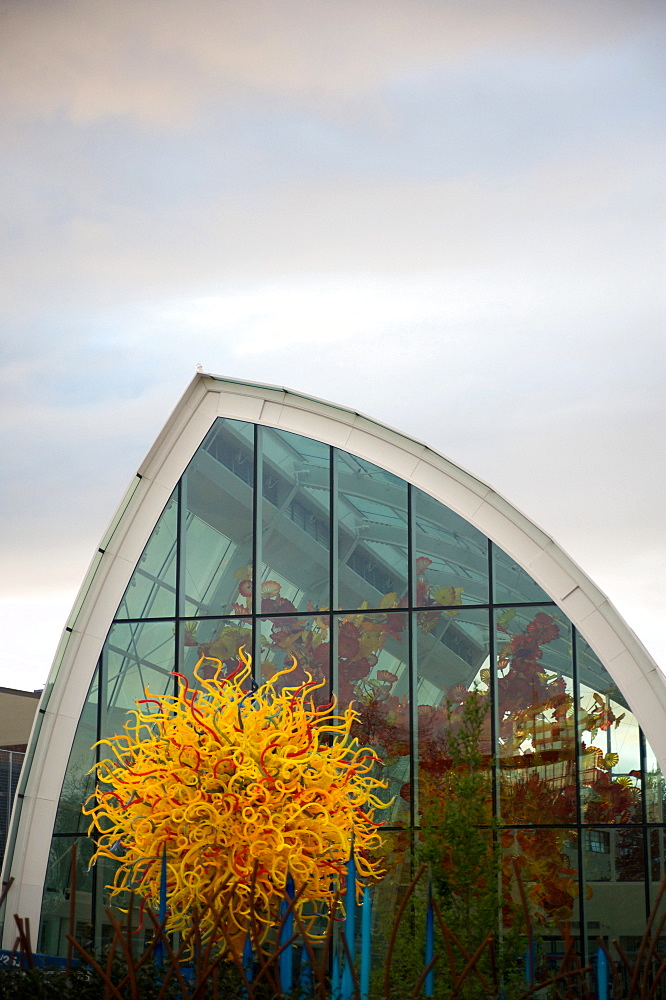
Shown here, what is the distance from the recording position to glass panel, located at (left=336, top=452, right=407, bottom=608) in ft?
51.8

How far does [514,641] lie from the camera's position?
15297 mm

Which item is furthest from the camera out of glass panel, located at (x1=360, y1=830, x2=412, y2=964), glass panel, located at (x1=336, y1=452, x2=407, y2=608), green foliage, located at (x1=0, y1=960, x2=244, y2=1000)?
glass panel, located at (x1=336, y1=452, x2=407, y2=608)

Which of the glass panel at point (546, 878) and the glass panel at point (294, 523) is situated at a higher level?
the glass panel at point (294, 523)

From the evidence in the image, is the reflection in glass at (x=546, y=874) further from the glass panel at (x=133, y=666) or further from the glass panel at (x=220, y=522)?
the glass panel at (x=133, y=666)

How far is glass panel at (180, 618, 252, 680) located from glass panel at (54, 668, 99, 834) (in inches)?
54.1

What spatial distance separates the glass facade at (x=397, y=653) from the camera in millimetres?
14695

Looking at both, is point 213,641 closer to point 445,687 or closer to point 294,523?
point 294,523

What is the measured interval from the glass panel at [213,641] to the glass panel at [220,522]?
0.16 m

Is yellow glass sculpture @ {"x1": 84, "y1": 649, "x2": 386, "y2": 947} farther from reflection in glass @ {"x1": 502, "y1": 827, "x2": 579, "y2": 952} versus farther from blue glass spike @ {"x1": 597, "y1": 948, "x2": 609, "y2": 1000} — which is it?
blue glass spike @ {"x1": 597, "y1": 948, "x2": 609, "y2": 1000}

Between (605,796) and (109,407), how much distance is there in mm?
17918

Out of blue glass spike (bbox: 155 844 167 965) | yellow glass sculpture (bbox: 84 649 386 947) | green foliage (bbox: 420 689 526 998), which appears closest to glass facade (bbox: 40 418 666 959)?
green foliage (bbox: 420 689 526 998)

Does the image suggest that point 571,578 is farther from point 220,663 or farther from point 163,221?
point 163,221

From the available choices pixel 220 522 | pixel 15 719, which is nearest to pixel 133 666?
pixel 220 522

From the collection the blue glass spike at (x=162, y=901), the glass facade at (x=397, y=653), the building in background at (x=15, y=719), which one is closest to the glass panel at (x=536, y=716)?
the glass facade at (x=397, y=653)
